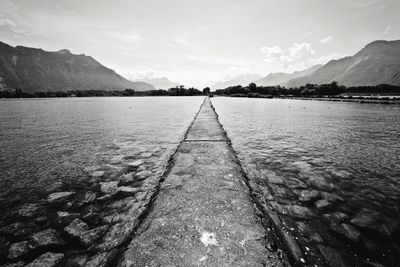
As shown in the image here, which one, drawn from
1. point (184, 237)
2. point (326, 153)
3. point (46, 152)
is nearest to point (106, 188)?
point (184, 237)

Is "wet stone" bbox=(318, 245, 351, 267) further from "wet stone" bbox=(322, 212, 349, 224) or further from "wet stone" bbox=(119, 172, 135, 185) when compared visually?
"wet stone" bbox=(119, 172, 135, 185)

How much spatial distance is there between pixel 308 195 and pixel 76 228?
150 inches

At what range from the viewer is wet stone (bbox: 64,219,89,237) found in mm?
2440

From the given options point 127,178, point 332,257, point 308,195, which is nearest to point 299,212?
point 308,195

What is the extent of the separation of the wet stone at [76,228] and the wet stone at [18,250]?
0.40 metres

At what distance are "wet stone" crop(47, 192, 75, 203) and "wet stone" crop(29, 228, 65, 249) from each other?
87cm

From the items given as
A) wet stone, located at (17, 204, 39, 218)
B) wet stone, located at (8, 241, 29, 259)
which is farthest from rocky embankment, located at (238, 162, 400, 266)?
wet stone, located at (17, 204, 39, 218)

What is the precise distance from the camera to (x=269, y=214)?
2688 mm

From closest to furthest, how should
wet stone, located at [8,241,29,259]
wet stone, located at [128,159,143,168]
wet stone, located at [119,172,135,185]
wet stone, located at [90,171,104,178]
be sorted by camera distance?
wet stone, located at [8,241,29,259]
wet stone, located at [119,172,135,185]
wet stone, located at [90,171,104,178]
wet stone, located at [128,159,143,168]

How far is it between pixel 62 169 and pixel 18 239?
2537 millimetres

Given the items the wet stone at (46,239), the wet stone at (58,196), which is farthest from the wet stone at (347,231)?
the wet stone at (58,196)

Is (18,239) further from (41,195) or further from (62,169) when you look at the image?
(62,169)

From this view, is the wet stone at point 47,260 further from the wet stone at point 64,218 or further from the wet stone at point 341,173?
the wet stone at point 341,173

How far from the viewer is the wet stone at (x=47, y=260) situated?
1952 mm
